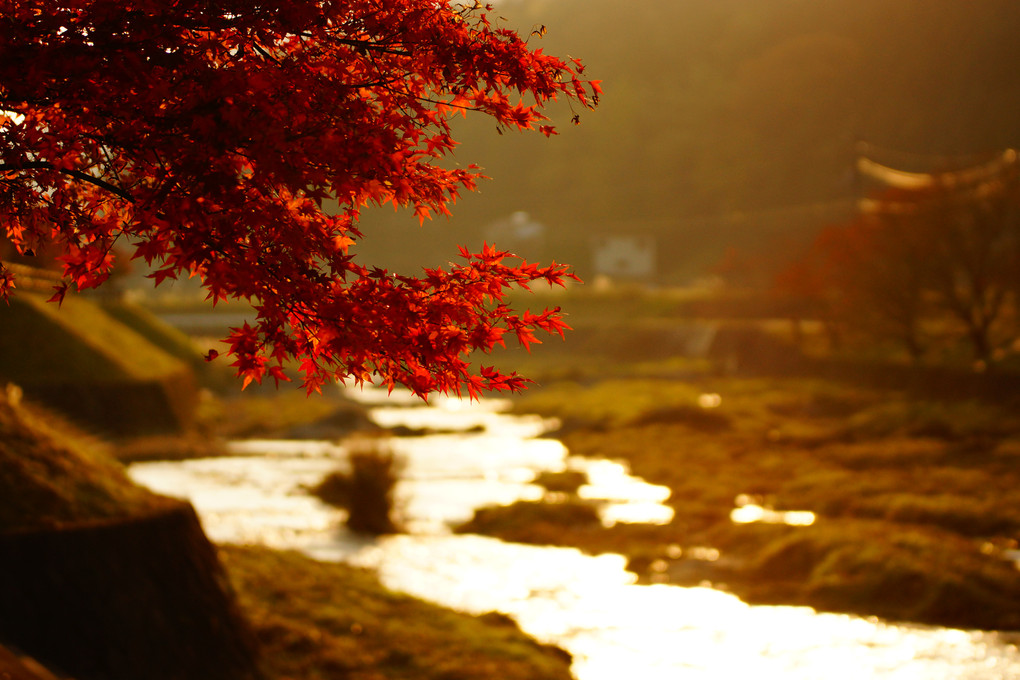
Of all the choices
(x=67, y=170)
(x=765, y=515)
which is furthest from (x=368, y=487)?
(x=67, y=170)

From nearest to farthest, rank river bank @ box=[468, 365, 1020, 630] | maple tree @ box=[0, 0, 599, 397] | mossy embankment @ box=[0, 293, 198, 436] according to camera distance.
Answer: maple tree @ box=[0, 0, 599, 397], river bank @ box=[468, 365, 1020, 630], mossy embankment @ box=[0, 293, 198, 436]

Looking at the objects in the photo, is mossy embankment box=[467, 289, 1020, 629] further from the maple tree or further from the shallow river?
the maple tree

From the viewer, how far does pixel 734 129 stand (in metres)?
82.6

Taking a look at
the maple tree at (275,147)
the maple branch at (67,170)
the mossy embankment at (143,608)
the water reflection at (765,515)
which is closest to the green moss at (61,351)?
the mossy embankment at (143,608)

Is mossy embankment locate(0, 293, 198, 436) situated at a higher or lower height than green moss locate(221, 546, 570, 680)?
higher

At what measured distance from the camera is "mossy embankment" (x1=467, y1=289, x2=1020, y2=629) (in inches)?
577

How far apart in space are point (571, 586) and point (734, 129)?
2883 inches

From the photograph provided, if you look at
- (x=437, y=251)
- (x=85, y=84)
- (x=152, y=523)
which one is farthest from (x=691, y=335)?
(x=85, y=84)

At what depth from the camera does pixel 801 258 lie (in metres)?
48.3

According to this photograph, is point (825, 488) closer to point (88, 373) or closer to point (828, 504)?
point (828, 504)

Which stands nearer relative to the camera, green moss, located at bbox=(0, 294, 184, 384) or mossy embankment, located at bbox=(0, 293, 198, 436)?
mossy embankment, located at bbox=(0, 293, 198, 436)

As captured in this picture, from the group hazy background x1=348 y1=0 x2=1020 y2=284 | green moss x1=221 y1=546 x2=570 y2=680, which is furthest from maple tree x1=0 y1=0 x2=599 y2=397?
hazy background x1=348 y1=0 x2=1020 y2=284

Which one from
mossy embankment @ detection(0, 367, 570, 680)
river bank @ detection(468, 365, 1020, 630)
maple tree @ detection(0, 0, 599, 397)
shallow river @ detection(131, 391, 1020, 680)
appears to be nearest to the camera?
maple tree @ detection(0, 0, 599, 397)

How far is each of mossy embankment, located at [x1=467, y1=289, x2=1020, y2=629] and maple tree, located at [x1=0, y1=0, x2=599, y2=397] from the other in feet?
35.7
